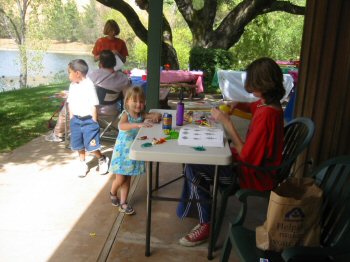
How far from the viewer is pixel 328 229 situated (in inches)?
71.2

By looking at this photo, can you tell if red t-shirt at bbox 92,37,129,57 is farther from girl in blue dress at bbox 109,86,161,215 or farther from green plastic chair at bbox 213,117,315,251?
green plastic chair at bbox 213,117,315,251

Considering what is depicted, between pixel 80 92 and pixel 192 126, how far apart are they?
4.89 feet

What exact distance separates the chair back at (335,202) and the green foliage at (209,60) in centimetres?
919

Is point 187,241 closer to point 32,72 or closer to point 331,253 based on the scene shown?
point 331,253

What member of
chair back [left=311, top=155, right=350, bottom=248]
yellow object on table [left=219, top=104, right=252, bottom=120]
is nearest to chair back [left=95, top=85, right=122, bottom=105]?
yellow object on table [left=219, top=104, right=252, bottom=120]

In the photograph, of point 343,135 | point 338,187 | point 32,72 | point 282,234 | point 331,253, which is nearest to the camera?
point 331,253

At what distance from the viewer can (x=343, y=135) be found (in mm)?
2781

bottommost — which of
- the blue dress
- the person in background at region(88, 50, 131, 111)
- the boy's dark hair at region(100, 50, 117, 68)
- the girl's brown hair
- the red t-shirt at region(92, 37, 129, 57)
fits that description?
the blue dress

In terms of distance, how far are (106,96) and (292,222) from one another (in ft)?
10.9

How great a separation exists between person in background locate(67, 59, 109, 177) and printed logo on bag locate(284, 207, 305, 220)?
8.30ft

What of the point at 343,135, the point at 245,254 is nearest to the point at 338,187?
the point at 245,254

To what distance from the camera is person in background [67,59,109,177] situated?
3656 mm

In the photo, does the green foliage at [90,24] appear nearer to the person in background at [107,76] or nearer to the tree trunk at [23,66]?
the tree trunk at [23,66]

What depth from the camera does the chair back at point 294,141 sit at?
7.63ft
